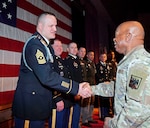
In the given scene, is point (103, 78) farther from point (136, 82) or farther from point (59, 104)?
point (136, 82)

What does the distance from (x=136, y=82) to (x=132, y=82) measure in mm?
25

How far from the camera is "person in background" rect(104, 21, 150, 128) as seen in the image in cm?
123

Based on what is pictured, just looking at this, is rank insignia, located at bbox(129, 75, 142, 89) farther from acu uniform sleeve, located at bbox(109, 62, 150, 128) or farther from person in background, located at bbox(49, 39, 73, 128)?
person in background, located at bbox(49, 39, 73, 128)

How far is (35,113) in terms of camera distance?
5.98 feet

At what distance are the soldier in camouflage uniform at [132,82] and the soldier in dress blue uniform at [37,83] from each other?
527 millimetres

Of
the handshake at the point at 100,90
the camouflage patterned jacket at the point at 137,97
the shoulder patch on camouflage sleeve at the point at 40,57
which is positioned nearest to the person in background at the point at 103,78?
the handshake at the point at 100,90

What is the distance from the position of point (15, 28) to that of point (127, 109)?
2.37m

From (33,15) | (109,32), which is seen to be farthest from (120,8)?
(33,15)

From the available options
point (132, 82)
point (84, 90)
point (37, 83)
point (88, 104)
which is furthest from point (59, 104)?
point (88, 104)

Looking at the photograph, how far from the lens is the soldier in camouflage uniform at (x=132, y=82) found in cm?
123

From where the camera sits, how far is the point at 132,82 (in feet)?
4.11

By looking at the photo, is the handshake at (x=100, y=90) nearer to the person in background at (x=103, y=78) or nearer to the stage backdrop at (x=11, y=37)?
the stage backdrop at (x=11, y=37)

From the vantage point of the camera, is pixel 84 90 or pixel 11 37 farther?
pixel 11 37

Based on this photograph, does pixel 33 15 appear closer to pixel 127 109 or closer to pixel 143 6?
pixel 127 109
